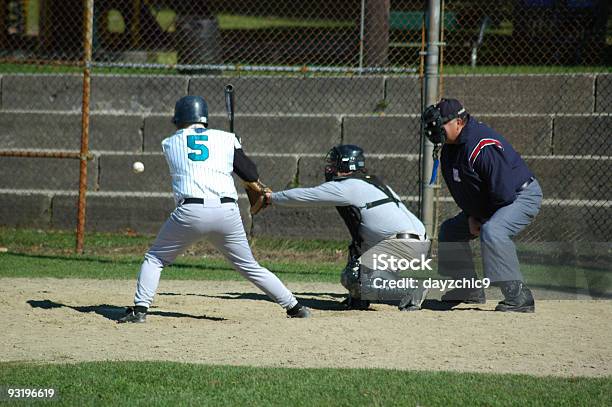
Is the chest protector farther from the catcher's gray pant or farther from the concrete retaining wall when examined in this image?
the concrete retaining wall

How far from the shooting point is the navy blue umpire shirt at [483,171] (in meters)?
7.45

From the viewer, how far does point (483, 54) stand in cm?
1554

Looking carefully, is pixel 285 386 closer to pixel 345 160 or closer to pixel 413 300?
pixel 413 300

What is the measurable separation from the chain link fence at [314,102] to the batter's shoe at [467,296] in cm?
339

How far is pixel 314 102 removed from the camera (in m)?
13.8

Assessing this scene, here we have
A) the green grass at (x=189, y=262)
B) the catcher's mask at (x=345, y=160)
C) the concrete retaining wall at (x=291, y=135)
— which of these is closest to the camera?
the catcher's mask at (x=345, y=160)

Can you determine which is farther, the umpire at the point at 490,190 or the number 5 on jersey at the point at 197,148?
the umpire at the point at 490,190

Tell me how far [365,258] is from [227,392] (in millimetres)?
2815

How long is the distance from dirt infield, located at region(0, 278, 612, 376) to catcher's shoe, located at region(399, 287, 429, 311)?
0.38 ft

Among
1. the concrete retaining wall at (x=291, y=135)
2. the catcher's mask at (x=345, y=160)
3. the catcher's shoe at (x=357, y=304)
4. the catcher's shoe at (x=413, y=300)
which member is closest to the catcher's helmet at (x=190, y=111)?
the catcher's mask at (x=345, y=160)

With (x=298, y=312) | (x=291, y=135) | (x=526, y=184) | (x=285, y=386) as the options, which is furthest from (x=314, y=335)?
(x=291, y=135)

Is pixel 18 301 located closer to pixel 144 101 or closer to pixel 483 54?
pixel 144 101

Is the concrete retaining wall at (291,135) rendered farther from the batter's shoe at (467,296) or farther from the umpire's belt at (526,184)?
the umpire's belt at (526,184)

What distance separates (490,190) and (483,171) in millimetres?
187
